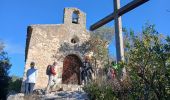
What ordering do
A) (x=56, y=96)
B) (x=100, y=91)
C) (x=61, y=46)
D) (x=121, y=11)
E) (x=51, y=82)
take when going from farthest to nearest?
(x=61, y=46), (x=51, y=82), (x=56, y=96), (x=121, y=11), (x=100, y=91)

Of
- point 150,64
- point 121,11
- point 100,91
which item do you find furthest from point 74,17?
point 150,64

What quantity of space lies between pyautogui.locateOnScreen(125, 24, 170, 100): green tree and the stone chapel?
1227 centimetres

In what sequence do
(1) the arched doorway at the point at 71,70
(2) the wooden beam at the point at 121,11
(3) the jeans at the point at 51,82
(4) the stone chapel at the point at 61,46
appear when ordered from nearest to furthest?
1. (2) the wooden beam at the point at 121,11
2. (3) the jeans at the point at 51,82
3. (4) the stone chapel at the point at 61,46
4. (1) the arched doorway at the point at 71,70

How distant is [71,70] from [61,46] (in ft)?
5.51

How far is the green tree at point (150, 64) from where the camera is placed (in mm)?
5539

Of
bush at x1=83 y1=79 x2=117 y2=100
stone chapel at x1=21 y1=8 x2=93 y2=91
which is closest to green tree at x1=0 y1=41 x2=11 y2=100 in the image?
stone chapel at x1=21 y1=8 x2=93 y2=91

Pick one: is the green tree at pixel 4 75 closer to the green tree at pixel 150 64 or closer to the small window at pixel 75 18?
the small window at pixel 75 18

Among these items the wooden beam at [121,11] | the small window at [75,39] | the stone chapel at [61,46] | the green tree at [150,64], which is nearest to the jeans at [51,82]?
the wooden beam at [121,11]

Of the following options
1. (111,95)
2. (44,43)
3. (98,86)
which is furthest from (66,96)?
(44,43)

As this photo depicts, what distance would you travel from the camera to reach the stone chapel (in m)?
18.4

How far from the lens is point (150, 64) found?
19.4 feet

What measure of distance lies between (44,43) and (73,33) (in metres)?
2.29

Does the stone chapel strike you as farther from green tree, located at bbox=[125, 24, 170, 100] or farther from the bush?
green tree, located at bbox=[125, 24, 170, 100]

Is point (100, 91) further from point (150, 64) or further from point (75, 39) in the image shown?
point (75, 39)
